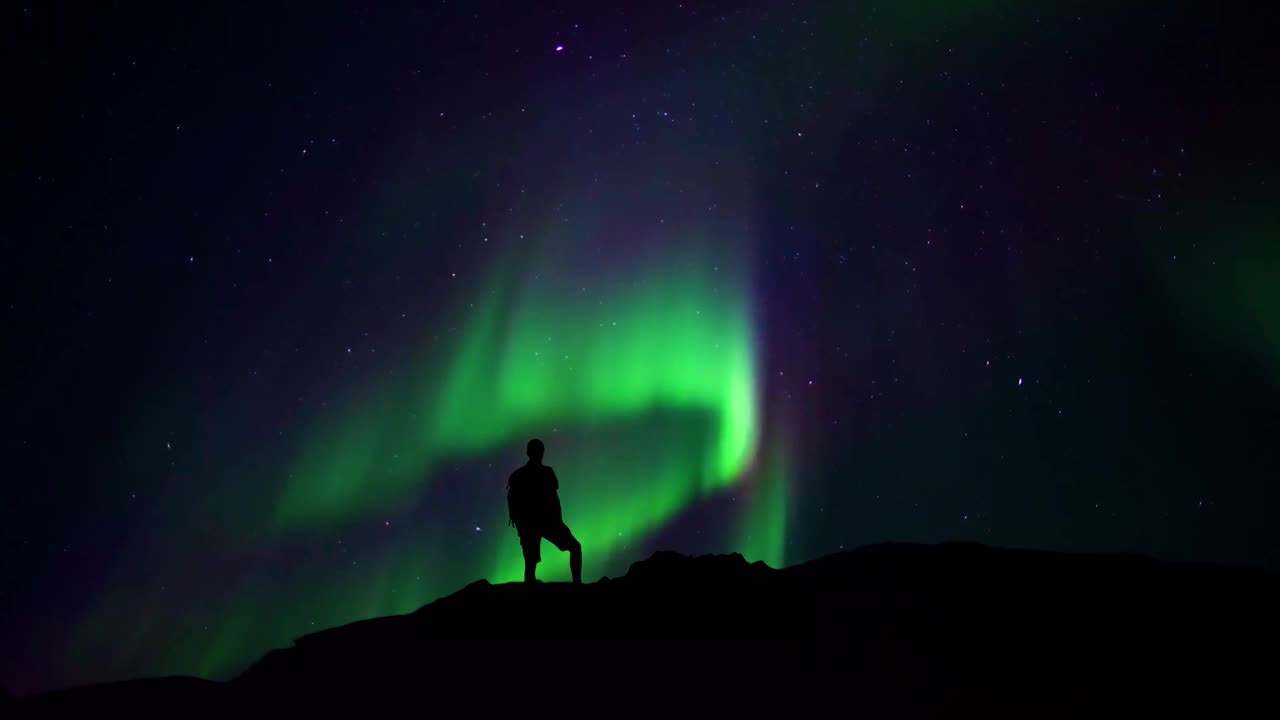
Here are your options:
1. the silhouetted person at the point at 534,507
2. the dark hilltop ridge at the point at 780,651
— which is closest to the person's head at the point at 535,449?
the silhouetted person at the point at 534,507

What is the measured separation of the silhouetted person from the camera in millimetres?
10844

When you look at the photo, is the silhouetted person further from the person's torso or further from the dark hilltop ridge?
the dark hilltop ridge

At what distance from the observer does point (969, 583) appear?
1138 cm

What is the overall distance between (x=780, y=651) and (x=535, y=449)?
4055 mm

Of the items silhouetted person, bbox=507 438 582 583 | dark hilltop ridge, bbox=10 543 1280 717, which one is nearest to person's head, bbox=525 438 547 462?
silhouetted person, bbox=507 438 582 583

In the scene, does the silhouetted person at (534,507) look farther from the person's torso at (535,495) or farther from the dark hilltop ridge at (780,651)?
the dark hilltop ridge at (780,651)

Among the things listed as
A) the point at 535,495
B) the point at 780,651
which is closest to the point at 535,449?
the point at 535,495

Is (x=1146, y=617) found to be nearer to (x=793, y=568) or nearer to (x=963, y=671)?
(x=963, y=671)

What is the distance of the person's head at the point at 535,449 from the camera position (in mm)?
10867

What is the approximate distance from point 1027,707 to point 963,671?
101cm

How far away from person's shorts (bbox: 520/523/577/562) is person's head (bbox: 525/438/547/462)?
93cm

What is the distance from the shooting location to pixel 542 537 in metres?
11.0

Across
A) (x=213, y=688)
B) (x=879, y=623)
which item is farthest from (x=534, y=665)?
(x=879, y=623)

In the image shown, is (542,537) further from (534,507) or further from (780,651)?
(780,651)
